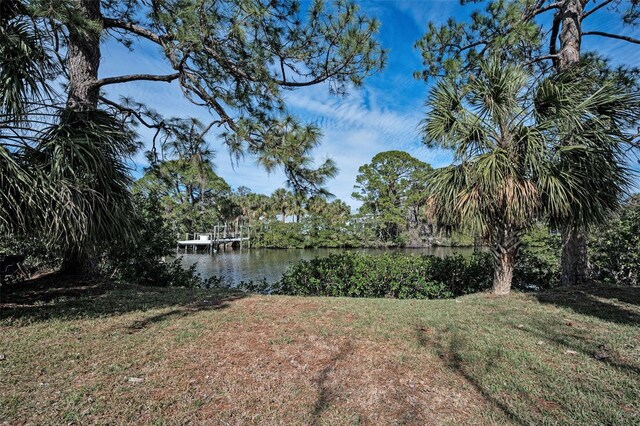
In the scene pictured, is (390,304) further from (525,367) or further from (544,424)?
(544,424)

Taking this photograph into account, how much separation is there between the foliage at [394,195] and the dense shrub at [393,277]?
2088cm

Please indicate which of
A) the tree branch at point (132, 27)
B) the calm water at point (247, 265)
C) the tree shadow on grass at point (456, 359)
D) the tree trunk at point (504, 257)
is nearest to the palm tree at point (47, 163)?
the tree branch at point (132, 27)

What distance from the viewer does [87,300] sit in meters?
4.35

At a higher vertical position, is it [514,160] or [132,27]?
[132,27]

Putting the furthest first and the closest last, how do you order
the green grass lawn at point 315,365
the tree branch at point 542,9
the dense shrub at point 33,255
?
the dense shrub at point 33,255 → the tree branch at point 542,9 → the green grass lawn at point 315,365

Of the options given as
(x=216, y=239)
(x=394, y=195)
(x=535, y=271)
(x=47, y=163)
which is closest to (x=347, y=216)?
(x=394, y=195)

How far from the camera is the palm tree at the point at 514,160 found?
4.55 metres

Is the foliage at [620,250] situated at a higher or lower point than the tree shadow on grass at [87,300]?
higher

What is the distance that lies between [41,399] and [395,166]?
2736 centimetres

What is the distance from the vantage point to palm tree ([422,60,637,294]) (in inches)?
179

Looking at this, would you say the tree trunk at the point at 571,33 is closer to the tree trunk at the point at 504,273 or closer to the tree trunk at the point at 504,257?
the tree trunk at the point at 504,257

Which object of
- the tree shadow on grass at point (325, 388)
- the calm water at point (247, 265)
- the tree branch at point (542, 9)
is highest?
the tree branch at point (542, 9)

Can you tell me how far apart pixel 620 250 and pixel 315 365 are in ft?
22.9

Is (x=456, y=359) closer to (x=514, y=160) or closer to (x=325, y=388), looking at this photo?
(x=325, y=388)
